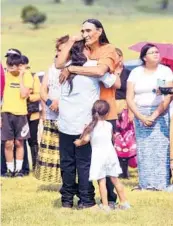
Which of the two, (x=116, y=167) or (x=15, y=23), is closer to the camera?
(x=116, y=167)

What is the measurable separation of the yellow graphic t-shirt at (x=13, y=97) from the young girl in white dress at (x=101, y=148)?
9.49 ft

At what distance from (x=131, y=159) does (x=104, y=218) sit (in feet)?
12.0

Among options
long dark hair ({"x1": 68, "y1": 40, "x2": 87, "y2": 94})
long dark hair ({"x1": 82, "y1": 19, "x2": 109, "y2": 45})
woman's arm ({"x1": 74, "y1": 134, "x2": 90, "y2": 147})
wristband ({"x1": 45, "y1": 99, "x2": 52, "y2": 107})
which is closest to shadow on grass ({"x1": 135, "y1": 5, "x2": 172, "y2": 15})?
wristband ({"x1": 45, "y1": 99, "x2": 52, "y2": 107})

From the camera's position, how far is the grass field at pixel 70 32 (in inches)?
302

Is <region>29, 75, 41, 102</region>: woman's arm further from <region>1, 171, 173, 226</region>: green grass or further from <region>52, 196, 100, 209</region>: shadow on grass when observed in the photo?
<region>52, 196, 100, 209</region>: shadow on grass

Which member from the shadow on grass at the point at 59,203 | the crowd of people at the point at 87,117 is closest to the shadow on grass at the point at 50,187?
the crowd of people at the point at 87,117

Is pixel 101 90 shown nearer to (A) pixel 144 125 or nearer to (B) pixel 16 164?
(A) pixel 144 125

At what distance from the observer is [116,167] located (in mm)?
7895

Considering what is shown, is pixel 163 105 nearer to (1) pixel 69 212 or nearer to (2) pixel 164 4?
(1) pixel 69 212

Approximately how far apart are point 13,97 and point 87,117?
293 cm

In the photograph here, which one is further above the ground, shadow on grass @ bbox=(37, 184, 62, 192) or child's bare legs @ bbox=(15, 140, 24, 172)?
child's bare legs @ bbox=(15, 140, 24, 172)

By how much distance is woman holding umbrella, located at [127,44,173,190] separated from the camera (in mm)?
9094

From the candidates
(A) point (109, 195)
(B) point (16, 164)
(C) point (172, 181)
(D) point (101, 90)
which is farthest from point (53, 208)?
(B) point (16, 164)

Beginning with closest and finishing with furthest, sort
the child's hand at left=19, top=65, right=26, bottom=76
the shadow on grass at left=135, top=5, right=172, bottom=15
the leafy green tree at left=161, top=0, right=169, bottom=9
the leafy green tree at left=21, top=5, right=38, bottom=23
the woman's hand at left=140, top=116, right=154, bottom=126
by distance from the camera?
1. the woman's hand at left=140, top=116, right=154, bottom=126
2. the child's hand at left=19, top=65, right=26, bottom=76
3. the leafy green tree at left=21, top=5, right=38, bottom=23
4. the shadow on grass at left=135, top=5, right=172, bottom=15
5. the leafy green tree at left=161, top=0, right=169, bottom=9
